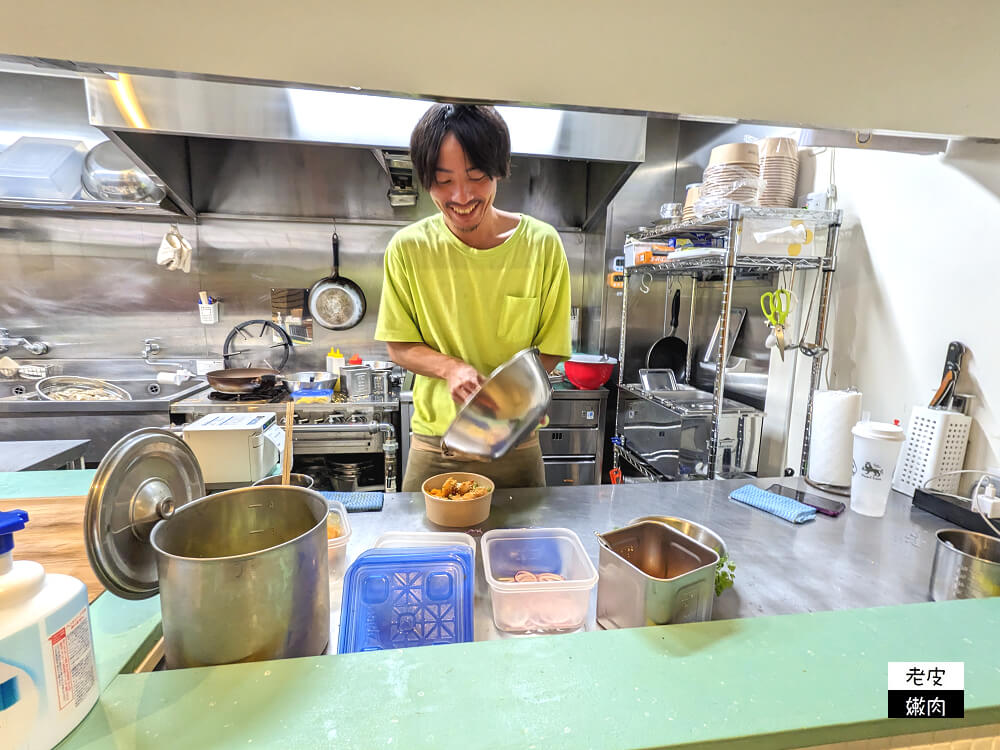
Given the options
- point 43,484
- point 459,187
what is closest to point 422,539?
point 459,187

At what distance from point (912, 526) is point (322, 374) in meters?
2.75

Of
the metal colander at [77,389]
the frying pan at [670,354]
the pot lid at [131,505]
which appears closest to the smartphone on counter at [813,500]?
the pot lid at [131,505]

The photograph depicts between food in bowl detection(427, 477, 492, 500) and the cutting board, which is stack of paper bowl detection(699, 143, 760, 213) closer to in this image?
food in bowl detection(427, 477, 492, 500)

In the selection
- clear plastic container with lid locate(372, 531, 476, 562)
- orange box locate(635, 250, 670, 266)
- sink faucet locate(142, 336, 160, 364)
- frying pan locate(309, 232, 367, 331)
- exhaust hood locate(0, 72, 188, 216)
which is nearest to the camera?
clear plastic container with lid locate(372, 531, 476, 562)

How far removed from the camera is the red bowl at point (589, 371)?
2.63 meters

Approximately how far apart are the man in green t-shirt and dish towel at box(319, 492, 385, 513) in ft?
0.77

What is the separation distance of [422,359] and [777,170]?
5.06 ft

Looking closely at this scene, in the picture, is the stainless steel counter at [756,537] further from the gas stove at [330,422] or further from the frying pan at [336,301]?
the frying pan at [336,301]

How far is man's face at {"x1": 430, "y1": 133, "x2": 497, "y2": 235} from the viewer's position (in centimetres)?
111

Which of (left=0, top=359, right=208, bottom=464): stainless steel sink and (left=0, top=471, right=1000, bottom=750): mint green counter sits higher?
(left=0, top=471, right=1000, bottom=750): mint green counter

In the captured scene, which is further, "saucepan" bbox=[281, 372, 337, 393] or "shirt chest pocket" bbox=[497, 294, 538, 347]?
"saucepan" bbox=[281, 372, 337, 393]

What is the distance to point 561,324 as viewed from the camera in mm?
1395

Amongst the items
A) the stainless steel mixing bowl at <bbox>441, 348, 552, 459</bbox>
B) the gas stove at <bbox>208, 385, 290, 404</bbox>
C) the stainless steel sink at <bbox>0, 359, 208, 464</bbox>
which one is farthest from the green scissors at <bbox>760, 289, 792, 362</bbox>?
the stainless steel sink at <bbox>0, 359, 208, 464</bbox>

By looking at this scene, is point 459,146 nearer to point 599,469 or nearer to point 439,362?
point 439,362
